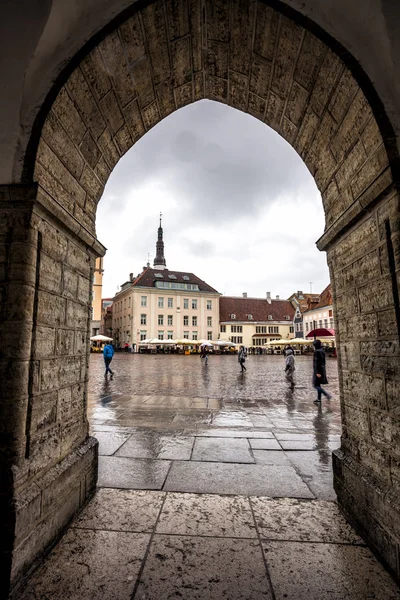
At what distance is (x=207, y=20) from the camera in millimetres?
2932

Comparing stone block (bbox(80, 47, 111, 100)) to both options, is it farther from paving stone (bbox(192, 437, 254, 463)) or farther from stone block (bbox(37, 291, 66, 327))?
paving stone (bbox(192, 437, 254, 463))

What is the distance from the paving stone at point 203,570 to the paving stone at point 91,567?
0.34ft

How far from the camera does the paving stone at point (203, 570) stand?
70.1 inches

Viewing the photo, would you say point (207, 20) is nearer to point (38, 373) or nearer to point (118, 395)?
point (38, 373)

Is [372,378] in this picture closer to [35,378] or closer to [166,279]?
[35,378]

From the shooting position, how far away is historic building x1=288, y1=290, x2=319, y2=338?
49.3 m

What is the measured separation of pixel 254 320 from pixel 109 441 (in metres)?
50.4

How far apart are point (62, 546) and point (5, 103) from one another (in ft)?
10.2

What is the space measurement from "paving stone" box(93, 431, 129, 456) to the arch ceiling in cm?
288

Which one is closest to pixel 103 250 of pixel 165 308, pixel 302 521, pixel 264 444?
pixel 302 521

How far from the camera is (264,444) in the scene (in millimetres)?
4520

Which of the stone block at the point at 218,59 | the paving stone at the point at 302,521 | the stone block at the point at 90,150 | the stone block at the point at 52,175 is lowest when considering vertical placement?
the paving stone at the point at 302,521

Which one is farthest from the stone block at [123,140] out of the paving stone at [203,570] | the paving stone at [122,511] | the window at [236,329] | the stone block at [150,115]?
the window at [236,329]

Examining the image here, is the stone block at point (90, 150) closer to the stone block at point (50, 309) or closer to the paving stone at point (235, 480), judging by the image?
the stone block at point (50, 309)
